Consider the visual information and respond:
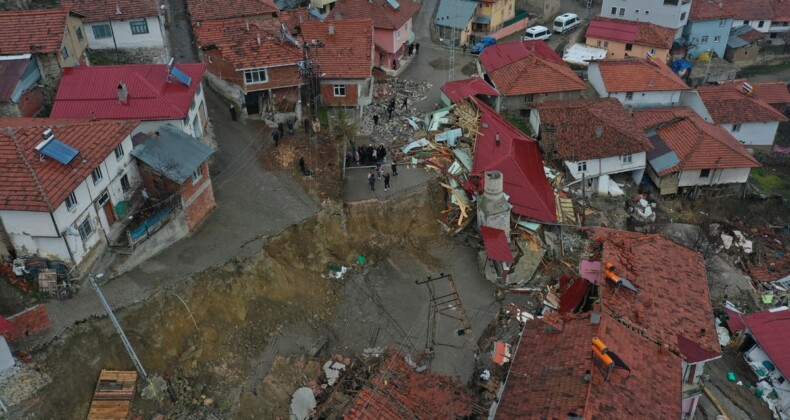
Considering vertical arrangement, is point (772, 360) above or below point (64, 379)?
below

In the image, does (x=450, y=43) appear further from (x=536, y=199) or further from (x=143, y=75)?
(x=143, y=75)

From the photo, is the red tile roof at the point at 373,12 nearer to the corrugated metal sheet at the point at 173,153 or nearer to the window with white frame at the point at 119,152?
the corrugated metal sheet at the point at 173,153

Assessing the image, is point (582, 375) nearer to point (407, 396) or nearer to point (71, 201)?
point (407, 396)

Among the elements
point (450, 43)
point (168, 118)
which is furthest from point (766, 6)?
point (168, 118)

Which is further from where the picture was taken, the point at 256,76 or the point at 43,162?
the point at 256,76

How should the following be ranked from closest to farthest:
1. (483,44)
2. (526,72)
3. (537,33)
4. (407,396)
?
1. (407,396)
2. (526,72)
3. (483,44)
4. (537,33)

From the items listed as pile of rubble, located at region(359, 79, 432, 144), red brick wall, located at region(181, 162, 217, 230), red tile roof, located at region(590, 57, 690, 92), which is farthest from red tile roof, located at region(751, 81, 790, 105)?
red brick wall, located at region(181, 162, 217, 230)

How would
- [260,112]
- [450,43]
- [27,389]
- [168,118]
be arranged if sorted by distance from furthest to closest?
[450,43]
[260,112]
[168,118]
[27,389]

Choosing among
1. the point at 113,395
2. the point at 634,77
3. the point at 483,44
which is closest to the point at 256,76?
the point at 113,395
